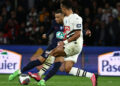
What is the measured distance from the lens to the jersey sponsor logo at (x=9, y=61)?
1427 centimetres

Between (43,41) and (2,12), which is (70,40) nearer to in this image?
(43,41)

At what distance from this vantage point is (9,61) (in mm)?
14305

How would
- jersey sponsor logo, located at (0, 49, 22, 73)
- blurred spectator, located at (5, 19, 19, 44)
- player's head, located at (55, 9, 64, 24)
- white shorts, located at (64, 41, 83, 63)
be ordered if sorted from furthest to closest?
blurred spectator, located at (5, 19, 19, 44) → jersey sponsor logo, located at (0, 49, 22, 73) → player's head, located at (55, 9, 64, 24) → white shorts, located at (64, 41, 83, 63)

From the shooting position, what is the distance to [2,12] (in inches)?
699

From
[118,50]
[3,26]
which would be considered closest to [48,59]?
[118,50]

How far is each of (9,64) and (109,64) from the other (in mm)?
3123

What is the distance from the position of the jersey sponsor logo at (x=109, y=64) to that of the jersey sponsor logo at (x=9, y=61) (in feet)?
8.47

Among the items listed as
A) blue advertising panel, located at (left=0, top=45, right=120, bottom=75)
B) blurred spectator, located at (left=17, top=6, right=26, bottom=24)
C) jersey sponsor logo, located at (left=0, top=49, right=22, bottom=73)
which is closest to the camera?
jersey sponsor logo, located at (left=0, top=49, right=22, bottom=73)

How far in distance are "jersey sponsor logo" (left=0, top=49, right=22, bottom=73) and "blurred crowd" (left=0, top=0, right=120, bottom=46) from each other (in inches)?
77.8

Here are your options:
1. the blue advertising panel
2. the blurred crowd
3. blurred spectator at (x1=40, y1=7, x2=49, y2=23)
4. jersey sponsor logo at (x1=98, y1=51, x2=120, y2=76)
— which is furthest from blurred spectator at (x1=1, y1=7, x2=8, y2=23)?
jersey sponsor logo at (x1=98, y1=51, x2=120, y2=76)

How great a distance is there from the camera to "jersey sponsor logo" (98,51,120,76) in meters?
14.1

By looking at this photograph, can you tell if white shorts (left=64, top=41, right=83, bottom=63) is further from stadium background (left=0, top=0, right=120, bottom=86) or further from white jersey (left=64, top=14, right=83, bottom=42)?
stadium background (left=0, top=0, right=120, bottom=86)

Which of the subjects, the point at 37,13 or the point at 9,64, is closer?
the point at 9,64

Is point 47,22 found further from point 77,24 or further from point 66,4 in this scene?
point 77,24
